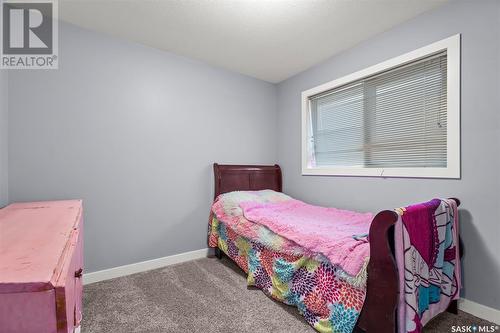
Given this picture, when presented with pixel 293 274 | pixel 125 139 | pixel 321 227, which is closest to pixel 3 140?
pixel 125 139

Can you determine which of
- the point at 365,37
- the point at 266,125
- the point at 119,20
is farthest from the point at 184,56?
the point at 365,37

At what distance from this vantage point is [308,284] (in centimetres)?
156

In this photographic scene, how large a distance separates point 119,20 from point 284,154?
2.33 m

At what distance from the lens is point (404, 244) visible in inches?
46.3

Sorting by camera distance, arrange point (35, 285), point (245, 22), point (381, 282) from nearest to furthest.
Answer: point (35, 285)
point (381, 282)
point (245, 22)

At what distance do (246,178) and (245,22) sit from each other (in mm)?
1737

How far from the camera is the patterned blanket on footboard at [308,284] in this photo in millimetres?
1312

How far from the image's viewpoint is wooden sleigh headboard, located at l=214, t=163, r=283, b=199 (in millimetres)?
2807

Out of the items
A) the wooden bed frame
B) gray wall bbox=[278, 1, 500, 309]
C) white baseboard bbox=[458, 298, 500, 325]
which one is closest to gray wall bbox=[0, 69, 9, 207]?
the wooden bed frame

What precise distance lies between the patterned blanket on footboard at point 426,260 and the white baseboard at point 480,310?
199mm

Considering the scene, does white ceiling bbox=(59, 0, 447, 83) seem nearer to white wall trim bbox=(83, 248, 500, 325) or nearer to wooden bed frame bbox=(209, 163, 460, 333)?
wooden bed frame bbox=(209, 163, 460, 333)

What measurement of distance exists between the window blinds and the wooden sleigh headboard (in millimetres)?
672

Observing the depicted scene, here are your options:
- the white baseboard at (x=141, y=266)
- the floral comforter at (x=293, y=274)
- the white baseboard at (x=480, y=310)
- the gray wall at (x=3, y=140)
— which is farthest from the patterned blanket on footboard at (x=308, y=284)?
the gray wall at (x=3, y=140)

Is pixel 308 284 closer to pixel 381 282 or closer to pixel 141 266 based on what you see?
pixel 381 282
